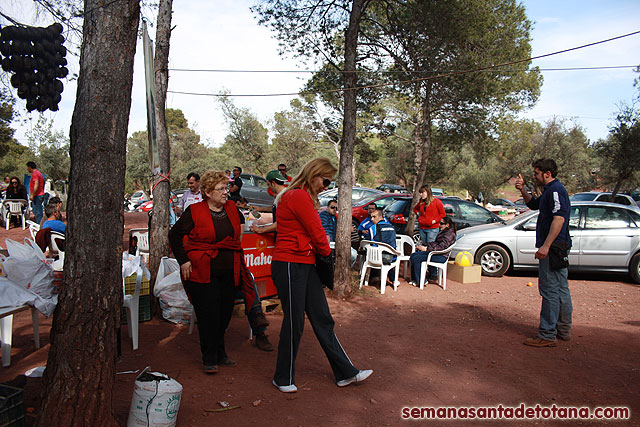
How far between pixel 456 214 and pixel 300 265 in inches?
391

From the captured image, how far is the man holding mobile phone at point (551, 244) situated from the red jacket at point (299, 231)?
277 centimetres

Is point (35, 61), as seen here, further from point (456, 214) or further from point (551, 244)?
point (456, 214)

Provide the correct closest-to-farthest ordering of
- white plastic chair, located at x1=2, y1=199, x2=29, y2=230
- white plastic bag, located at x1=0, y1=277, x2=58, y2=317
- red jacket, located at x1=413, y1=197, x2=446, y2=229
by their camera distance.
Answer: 1. white plastic bag, located at x1=0, y1=277, x2=58, y2=317
2. red jacket, located at x1=413, y1=197, x2=446, y2=229
3. white plastic chair, located at x1=2, y1=199, x2=29, y2=230

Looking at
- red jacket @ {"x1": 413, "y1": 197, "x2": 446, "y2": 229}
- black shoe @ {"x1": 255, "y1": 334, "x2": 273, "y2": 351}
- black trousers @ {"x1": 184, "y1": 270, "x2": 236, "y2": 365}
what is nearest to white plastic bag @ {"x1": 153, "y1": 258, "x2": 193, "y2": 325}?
black shoe @ {"x1": 255, "y1": 334, "x2": 273, "y2": 351}

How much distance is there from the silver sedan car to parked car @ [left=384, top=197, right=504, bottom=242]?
7.27 ft

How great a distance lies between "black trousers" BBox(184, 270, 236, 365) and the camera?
4.28m

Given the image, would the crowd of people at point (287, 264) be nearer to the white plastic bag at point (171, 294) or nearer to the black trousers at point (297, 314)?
the black trousers at point (297, 314)

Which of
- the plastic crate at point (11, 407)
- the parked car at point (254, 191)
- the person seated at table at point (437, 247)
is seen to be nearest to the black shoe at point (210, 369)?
the plastic crate at point (11, 407)

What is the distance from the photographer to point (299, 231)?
12.8ft

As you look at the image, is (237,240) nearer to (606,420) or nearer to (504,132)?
(606,420)

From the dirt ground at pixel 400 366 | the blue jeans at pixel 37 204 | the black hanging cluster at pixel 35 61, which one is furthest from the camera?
Answer: the blue jeans at pixel 37 204

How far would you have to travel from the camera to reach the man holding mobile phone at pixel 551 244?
522cm

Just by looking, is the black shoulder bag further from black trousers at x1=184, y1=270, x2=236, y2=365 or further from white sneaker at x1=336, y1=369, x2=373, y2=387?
black trousers at x1=184, y1=270, x2=236, y2=365

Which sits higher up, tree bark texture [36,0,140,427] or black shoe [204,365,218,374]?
tree bark texture [36,0,140,427]
